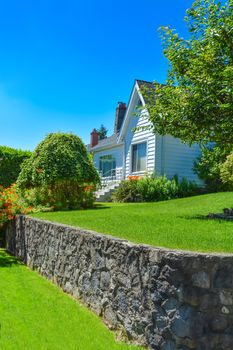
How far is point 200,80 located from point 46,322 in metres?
5.88

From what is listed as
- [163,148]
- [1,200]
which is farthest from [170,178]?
[1,200]

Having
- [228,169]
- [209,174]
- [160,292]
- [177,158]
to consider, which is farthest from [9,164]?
[160,292]

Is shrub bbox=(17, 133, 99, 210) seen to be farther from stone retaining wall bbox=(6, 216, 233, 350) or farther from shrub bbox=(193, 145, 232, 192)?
stone retaining wall bbox=(6, 216, 233, 350)

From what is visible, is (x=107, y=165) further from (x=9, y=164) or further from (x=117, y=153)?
(x=9, y=164)

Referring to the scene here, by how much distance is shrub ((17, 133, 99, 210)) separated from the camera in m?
13.4

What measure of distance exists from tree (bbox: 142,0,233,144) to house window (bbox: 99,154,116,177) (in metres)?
16.0

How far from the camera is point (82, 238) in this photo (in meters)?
6.64

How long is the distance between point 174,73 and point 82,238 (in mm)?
5065

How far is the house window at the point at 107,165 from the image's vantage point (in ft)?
84.0

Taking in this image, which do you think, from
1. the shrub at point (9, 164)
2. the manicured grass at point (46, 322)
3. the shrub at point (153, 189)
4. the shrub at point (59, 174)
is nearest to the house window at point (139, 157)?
the shrub at point (153, 189)

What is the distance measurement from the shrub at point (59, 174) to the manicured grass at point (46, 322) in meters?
5.90

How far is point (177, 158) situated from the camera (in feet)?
66.1

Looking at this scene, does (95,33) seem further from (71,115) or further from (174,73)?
(71,115)

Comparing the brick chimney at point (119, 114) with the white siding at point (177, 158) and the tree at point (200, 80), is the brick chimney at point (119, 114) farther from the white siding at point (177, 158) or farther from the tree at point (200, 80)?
the tree at point (200, 80)
